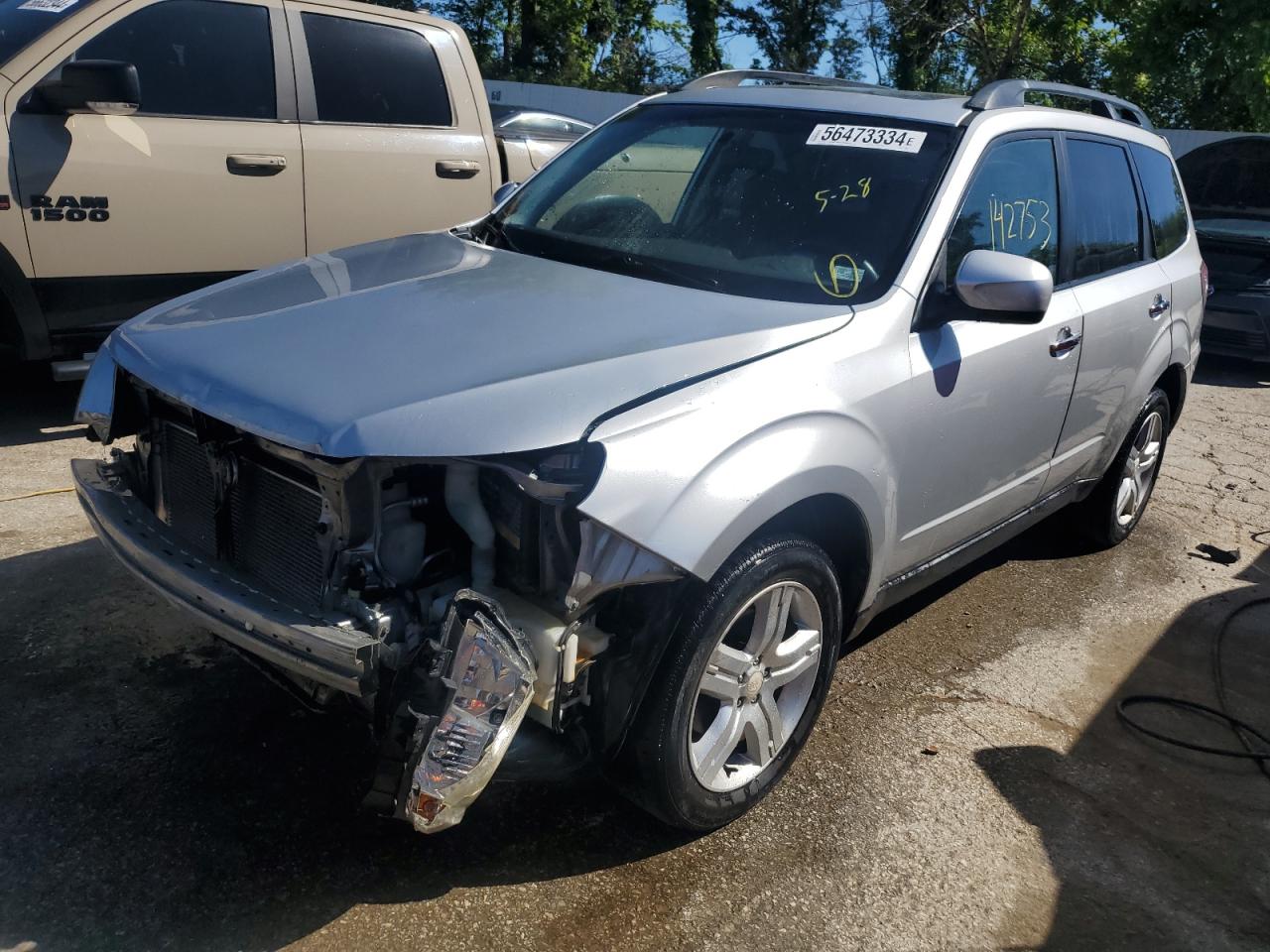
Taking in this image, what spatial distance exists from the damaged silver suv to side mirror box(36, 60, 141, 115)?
1.95 meters

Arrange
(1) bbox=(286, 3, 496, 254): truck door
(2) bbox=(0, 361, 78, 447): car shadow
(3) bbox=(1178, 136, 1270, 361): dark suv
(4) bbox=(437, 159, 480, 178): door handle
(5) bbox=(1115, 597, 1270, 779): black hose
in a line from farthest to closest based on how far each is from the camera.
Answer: (3) bbox=(1178, 136, 1270, 361): dark suv, (4) bbox=(437, 159, 480, 178): door handle, (1) bbox=(286, 3, 496, 254): truck door, (2) bbox=(0, 361, 78, 447): car shadow, (5) bbox=(1115, 597, 1270, 779): black hose

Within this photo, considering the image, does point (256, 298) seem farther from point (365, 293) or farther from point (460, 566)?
point (460, 566)

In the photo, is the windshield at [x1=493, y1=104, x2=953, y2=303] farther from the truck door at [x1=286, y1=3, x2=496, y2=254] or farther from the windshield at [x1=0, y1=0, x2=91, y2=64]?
the windshield at [x1=0, y1=0, x2=91, y2=64]

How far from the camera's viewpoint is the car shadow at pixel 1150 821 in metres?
2.82

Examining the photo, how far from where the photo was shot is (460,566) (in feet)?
8.30

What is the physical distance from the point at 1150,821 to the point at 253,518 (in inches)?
102

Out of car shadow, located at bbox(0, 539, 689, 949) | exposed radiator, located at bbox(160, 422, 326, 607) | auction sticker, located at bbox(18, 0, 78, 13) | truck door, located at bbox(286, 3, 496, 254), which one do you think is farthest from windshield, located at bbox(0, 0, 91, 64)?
exposed radiator, located at bbox(160, 422, 326, 607)

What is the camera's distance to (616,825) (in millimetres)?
2939

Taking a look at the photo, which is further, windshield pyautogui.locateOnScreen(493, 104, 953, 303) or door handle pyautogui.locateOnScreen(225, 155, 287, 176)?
door handle pyautogui.locateOnScreen(225, 155, 287, 176)

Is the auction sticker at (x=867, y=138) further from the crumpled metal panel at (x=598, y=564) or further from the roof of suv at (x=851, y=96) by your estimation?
the crumpled metal panel at (x=598, y=564)

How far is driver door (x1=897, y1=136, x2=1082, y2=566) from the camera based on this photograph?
10.6ft

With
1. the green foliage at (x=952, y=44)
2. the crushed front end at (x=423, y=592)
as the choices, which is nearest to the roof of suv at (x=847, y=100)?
the crushed front end at (x=423, y=592)

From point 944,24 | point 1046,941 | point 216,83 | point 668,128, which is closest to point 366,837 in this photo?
point 1046,941

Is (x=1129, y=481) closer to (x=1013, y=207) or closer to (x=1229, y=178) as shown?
(x=1013, y=207)
